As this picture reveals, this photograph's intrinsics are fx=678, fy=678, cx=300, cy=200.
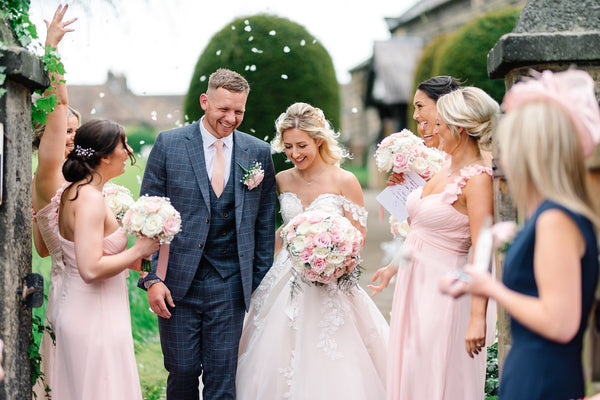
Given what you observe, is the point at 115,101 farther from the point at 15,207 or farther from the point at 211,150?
the point at 15,207

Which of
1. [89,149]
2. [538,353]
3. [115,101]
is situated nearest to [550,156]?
[538,353]

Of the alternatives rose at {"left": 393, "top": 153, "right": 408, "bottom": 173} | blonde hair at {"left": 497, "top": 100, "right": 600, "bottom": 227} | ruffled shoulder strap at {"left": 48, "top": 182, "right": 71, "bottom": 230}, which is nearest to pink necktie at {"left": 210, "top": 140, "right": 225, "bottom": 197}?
ruffled shoulder strap at {"left": 48, "top": 182, "right": 71, "bottom": 230}

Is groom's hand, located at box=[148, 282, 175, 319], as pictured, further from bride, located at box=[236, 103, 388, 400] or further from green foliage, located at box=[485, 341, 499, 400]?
green foliage, located at box=[485, 341, 499, 400]

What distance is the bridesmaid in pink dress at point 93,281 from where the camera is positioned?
3.46 m

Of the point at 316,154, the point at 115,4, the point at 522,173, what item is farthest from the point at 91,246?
the point at 115,4

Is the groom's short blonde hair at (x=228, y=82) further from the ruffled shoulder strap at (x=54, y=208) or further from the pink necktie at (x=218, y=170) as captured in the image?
the ruffled shoulder strap at (x=54, y=208)

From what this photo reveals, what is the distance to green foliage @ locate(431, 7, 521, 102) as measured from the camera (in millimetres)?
11948

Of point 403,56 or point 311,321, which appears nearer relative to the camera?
point 311,321

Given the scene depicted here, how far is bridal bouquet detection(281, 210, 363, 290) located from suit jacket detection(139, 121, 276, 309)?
289mm

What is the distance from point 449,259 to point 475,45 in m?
9.28

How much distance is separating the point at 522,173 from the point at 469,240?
169 centimetres

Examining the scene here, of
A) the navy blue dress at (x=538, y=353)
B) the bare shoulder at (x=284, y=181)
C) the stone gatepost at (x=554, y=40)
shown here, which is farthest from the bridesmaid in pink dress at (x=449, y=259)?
the navy blue dress at (x=538, y=353)

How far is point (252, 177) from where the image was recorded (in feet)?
13.9

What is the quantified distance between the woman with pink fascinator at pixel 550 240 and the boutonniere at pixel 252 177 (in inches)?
88.3
